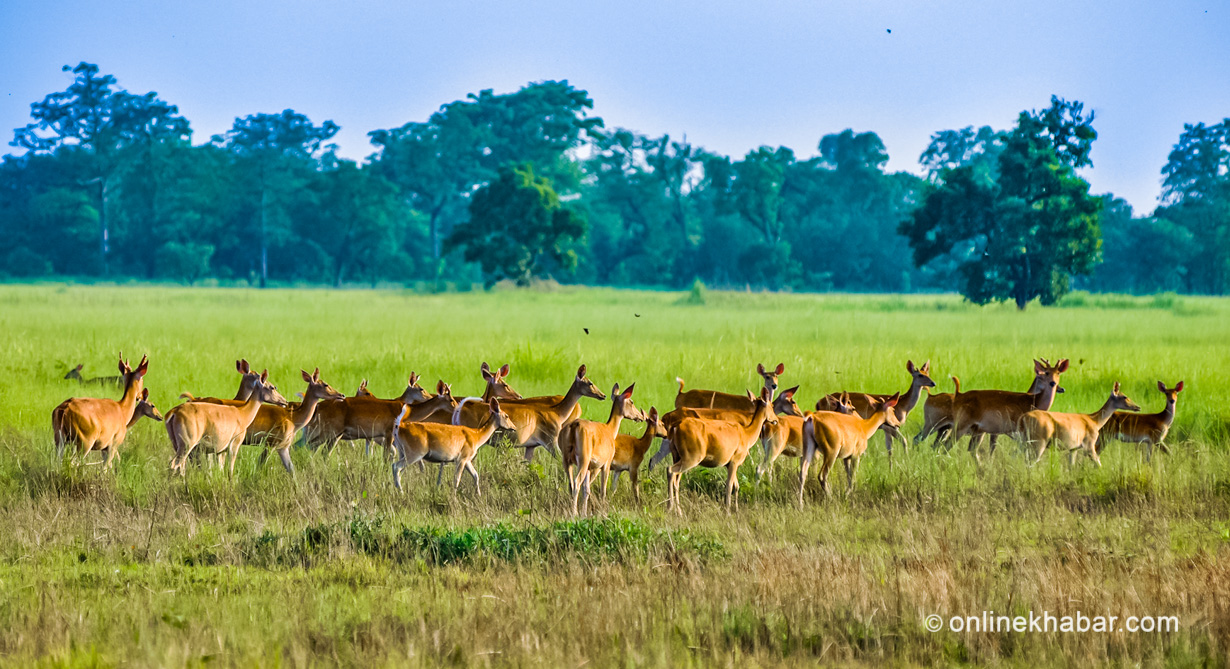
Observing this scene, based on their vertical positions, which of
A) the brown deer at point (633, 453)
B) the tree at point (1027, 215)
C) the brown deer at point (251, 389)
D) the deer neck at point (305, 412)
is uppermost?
the tree at point (1027, 215)

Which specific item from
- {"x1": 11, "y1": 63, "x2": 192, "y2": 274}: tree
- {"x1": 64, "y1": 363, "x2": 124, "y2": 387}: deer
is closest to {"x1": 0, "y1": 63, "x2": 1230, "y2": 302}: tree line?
{"x1": 11, "y1": 63, "x2": 192, "y2": 274}: tree

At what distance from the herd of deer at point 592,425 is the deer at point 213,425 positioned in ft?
0.04

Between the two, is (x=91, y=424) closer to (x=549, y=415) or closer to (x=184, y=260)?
(x=549, y=415)

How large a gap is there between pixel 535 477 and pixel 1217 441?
25.0 ft

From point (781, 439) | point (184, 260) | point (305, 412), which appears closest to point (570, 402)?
point (781, 439)

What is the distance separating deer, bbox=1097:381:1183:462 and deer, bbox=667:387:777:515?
4.15m

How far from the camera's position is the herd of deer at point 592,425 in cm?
896

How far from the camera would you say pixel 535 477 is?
9945 millimetres

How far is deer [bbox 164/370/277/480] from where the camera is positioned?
9383mm

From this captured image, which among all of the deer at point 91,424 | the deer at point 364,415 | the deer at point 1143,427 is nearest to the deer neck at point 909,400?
the deer at point 1143,427

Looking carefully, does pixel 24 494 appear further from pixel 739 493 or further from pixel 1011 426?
pixel 1011 426

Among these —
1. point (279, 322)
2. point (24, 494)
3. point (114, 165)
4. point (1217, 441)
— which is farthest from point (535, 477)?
point (114, 165)

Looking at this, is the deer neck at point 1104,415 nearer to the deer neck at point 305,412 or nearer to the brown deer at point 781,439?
the brown deer at point 781,439

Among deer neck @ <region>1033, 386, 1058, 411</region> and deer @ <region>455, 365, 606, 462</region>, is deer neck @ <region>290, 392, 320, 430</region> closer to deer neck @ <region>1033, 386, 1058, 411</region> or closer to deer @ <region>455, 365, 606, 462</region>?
deer @ <region>455, 365, 606, 462</region>
